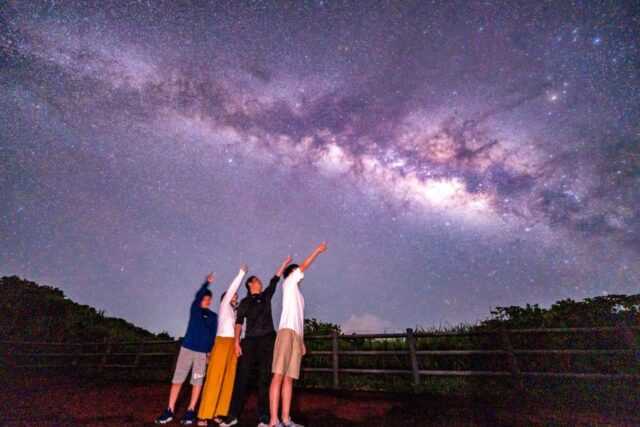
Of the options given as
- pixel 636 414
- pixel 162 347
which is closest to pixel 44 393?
pixel 162 347

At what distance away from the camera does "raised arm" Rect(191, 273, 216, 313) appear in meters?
5.03

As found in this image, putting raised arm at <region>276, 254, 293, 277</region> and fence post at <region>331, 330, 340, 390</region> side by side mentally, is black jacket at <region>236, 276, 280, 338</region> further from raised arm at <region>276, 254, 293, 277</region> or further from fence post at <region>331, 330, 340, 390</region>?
fence post at <region>331, 330, 340, 390</region>

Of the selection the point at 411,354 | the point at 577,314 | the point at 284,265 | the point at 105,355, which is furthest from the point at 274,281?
the point at 105,355

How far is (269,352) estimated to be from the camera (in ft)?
15.0

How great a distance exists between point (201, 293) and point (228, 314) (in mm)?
567

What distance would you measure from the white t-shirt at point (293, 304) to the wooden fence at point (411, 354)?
4.34 m

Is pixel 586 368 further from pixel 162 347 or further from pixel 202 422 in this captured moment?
pixel 162 347

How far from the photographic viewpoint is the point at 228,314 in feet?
16.3

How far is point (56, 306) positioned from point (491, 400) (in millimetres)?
21924

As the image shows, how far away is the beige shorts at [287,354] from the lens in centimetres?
379

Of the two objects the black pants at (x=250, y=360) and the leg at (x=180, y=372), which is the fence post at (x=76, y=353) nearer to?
the leg at (x=180, y=372)

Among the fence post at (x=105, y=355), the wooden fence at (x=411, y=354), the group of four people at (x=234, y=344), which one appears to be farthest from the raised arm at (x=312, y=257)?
the fence post at (x=105, y=355)

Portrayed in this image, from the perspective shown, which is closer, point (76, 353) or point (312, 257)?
point (312, 257)

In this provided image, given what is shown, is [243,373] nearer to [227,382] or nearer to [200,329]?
[227,382]
